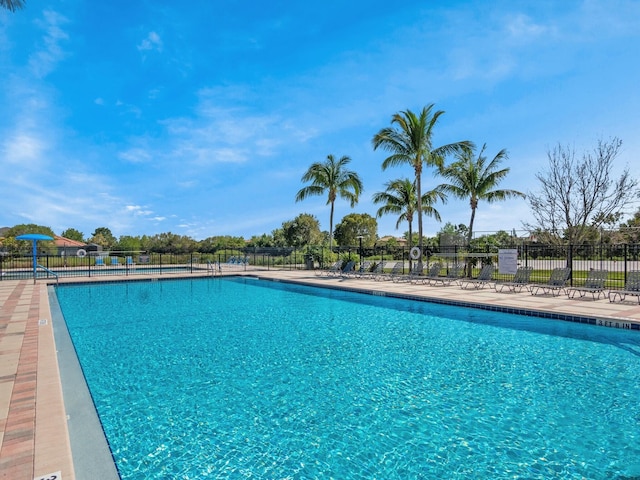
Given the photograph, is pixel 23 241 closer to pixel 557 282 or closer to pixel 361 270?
pixel 361 270

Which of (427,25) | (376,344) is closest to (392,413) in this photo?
(376,344)

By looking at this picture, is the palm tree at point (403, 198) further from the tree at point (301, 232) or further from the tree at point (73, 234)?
the tree at point (73, 234)

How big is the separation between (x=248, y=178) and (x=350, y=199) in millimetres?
8304

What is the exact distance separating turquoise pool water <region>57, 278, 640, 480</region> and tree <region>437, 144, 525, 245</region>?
10.8m

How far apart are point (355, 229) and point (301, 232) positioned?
809 centimetres

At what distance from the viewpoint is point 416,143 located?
1772 cm

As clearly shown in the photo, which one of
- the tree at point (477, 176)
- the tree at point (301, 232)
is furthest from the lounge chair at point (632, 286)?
the tree at point (301, 232)

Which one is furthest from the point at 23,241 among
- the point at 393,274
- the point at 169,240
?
the point at 393,274

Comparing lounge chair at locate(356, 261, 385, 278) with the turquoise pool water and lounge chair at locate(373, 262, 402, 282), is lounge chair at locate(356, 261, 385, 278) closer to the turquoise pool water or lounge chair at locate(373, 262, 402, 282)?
lounge chair at locate(373, 262, 402, 282)

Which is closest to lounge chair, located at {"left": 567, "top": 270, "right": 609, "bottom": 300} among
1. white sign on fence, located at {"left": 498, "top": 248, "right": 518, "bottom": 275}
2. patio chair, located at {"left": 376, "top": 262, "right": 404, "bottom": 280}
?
white sign on fence, located at {"left": 498, "top": 248, "right": 518, "bottom": 275}

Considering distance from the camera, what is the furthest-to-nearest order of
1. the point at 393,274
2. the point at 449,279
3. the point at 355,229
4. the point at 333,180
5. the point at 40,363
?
1. the point at 355,229
2. the point at 333,180
3. the point at 393,274
4. the point at 449,279
5. the point at 40,363

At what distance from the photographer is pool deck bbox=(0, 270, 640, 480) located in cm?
269

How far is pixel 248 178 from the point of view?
27484mm

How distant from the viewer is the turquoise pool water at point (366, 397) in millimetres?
3188
